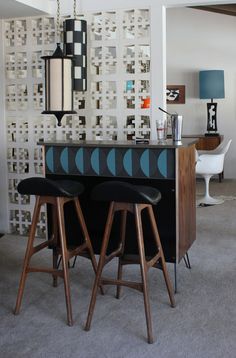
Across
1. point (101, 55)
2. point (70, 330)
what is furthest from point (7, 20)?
point (70, 330)

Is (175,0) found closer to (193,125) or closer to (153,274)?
(153,274)

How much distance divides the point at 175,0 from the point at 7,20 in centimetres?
159

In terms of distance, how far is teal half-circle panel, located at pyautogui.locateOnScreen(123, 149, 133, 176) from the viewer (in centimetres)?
Answer: 341

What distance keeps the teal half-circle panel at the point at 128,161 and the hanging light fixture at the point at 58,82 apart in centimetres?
96

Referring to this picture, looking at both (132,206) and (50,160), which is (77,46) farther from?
(132,206)

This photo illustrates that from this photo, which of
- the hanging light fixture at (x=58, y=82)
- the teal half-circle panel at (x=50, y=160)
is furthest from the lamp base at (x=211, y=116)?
the teal half-circle panel at (x=50, y=160)

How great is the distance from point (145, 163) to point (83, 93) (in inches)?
56.7

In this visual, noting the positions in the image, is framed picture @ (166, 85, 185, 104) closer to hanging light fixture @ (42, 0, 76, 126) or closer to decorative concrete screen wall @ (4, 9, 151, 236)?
decorative concrete screen wall @ (4, 9, 151, 236)

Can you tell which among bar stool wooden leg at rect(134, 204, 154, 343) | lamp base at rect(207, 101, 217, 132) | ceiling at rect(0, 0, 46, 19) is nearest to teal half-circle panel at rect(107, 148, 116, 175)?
bar stool wooden leg at rect(134, 204, 154, 343)

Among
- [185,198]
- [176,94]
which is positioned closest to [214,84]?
[176,94]

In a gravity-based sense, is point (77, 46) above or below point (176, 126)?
above

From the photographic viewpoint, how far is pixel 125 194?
2906 mm

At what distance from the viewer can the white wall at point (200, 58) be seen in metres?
8.28

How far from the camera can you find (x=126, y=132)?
4.46 meters
